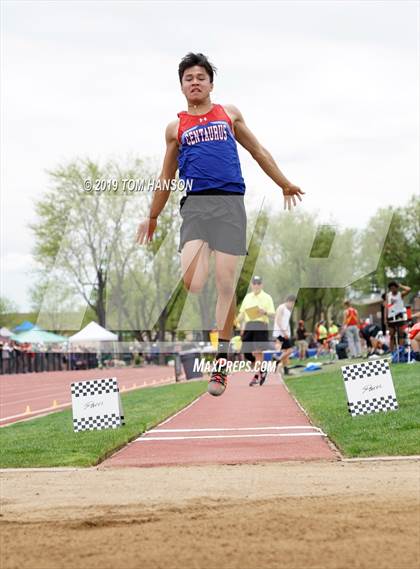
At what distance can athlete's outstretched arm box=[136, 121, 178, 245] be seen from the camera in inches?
236

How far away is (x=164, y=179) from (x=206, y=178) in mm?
492

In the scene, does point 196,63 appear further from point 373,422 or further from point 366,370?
point 366,370

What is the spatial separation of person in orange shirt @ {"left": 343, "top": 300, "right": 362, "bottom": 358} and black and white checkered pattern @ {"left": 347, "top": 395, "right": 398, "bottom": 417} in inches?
563

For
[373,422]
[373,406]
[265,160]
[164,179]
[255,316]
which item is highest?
[265,160]

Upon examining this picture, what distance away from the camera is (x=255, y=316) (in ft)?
45.4

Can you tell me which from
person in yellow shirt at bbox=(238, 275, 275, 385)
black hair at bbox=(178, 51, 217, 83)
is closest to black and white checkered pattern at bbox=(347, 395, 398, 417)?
person in yellow shirt at bbox=(238, 275, 275, 385)

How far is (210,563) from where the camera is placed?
4.14m

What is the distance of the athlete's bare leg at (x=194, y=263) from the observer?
229 inches

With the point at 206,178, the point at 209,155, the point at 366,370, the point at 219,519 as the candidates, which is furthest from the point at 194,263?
the point at 366,370

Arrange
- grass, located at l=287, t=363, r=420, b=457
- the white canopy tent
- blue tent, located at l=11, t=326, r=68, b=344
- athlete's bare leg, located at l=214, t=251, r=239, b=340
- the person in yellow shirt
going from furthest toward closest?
blue tent, located at l=11, t=326, r=68, b=344 → the white canopy tent → the person in yellow shirt → grass, located at l=287, t=363, r=420, b=457 → athlete's bare leg, located at l=214, t=251, r=239, b=340

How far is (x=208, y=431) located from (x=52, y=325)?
51.1 m

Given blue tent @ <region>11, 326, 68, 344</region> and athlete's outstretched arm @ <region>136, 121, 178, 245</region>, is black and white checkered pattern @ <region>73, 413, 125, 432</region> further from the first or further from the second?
blue tent @ <region>11, 326, 68, 344</region>

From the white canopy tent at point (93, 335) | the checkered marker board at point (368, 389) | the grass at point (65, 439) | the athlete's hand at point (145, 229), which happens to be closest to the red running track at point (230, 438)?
the grass at point (65, 439)

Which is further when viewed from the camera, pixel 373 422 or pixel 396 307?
pixel 396 307
